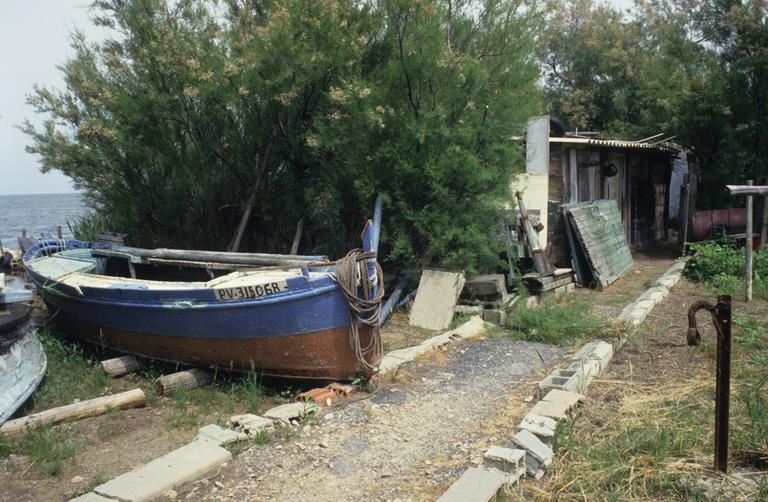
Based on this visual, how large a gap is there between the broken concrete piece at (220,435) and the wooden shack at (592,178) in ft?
20.2

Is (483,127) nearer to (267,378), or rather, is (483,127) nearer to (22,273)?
(267,378)

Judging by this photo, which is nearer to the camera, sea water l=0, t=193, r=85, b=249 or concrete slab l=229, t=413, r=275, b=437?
concrete slab l=229, t=413, r=275, b=437

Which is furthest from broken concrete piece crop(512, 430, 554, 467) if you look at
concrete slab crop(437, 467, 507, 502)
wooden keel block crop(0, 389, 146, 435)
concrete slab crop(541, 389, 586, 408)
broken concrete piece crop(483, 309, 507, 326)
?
broken concrete piece crop(483, 309, 507, 326)

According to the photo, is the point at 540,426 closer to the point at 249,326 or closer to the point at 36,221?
the point at 249,326

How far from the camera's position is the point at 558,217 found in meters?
12.0

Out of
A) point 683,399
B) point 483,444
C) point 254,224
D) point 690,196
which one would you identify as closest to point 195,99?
point 254,224

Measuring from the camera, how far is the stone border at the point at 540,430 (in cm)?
390

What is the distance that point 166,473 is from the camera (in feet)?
13.9

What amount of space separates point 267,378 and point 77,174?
666 centimetres

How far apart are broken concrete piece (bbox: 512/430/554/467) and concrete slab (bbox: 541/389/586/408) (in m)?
0.77

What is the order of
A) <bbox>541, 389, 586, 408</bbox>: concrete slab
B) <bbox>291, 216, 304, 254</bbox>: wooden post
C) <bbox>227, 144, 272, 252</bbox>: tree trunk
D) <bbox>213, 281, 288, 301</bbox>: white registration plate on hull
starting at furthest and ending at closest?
<bbox>227, 144, 272, 252</bbox>: tree trunk < <bbox>291, 216, 304, 254</bbox>: wooden post < <bbox>213, 281, 288, 301</bbox>: white registration plate on hull < <bbox>541, 389, 586, 408</bbox>: concrete slab

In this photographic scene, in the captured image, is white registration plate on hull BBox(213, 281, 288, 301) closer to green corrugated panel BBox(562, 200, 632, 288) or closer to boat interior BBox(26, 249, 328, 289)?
boat interior BBox(26, 249, 328, 289)

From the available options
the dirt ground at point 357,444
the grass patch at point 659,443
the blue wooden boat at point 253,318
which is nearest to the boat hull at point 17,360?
the dirt ground at point 357,444

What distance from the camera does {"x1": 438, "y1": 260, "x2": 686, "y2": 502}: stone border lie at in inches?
154
